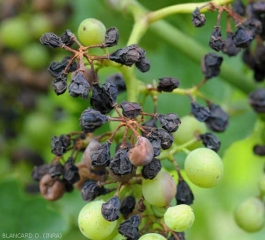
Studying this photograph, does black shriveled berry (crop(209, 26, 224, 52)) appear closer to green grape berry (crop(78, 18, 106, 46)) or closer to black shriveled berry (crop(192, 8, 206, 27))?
black shriveled berry (crop(192, 8, 206, 27))

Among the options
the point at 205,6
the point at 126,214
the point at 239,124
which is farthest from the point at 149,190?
the point at 239,124

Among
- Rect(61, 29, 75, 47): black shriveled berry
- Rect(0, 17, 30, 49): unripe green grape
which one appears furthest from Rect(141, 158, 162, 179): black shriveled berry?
Rect(0, 17, 30, 49): unripe green grape

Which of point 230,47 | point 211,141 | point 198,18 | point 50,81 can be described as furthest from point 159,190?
point 50,81

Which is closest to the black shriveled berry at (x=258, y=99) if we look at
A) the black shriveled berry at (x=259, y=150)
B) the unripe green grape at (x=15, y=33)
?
the black shriveled berry at (x=259, y=150)

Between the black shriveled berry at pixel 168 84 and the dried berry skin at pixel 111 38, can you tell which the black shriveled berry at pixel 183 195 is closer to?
the black shriveled berry at pixel 168 84

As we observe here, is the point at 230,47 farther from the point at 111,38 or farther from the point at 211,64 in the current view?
the point at 111,38

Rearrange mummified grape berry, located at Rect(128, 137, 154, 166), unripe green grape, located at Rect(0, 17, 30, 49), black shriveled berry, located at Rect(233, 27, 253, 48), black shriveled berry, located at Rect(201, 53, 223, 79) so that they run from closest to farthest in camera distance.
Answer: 1. mummified grape berry, located at Rect(128, 137, 154, 166)
2. black shriveled berry, located at Rect(233, 27, 253, 48)
3. black shriveled berry, located at Rect(201, 53, 223, 79)
4. unripe green grape, located at Rect(0, 17, 30, 49)
